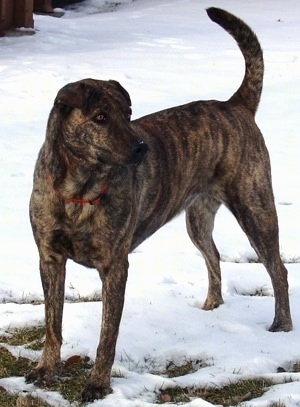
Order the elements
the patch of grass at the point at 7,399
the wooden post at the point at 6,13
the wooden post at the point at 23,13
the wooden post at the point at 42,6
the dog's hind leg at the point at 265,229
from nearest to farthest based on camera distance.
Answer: the patch of grass at the point at 7,399
the dog's hind leg at the point at 265,229
the wooden post at the point at 6,13
the wooden post at the point at 23,13
the wooden post at the point at 42,6

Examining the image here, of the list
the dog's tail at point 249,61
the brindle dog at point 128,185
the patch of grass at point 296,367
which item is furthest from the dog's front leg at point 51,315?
the dog's tail at point 249,61

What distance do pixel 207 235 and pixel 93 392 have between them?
1.83 metres

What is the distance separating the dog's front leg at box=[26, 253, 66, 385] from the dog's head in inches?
25.7

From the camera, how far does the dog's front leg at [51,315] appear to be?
512 centimetres

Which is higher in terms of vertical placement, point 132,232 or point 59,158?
point 59,158

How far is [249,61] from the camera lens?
20.1ft

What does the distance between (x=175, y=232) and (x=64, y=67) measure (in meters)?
5.96

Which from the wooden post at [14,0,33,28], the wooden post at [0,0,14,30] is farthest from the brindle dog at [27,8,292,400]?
the wooden post at [14,0,33,28]

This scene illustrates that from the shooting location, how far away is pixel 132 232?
204 inches

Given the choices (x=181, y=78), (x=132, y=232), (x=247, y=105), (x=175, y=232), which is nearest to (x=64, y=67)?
(x=181, y=78)

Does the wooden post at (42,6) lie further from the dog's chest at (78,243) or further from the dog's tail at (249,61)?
the dog's chest at (78,243)

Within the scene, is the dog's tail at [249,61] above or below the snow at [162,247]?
above

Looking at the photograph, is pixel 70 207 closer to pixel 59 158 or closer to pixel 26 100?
pixel 59 158

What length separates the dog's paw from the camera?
4891 mm
